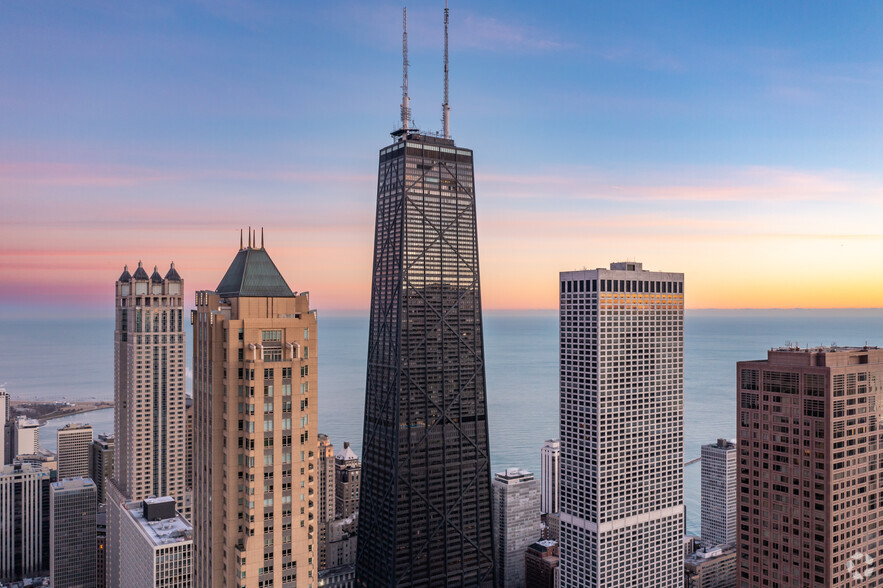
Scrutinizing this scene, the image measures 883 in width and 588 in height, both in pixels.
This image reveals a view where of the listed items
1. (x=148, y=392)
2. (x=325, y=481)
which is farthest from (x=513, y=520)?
(x=148, y=392)

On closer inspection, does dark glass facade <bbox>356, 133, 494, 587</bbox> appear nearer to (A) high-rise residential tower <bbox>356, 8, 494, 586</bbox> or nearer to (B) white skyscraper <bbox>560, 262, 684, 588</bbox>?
(A) high-rise residential tower <bbox>356, 8, 494, 586</bbox>

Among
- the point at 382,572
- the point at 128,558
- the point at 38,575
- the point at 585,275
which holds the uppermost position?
the point at 585,275

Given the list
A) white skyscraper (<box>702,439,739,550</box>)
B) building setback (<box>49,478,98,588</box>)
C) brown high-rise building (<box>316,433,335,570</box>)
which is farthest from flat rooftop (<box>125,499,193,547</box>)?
white skyscraper (<box>702,439,739,550</box>)

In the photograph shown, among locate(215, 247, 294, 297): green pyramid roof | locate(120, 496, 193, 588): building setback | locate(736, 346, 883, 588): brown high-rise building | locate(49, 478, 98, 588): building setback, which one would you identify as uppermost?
locate(215, 247, 294, 297): green pyramid roof

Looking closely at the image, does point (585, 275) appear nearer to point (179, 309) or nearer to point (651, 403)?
point (651, 403)

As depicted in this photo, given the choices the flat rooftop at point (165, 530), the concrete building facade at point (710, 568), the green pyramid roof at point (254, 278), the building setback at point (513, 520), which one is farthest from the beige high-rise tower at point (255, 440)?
the concrete building facade at point (710, 568)

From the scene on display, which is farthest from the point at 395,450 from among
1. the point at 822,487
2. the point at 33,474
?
the point at 33,474
